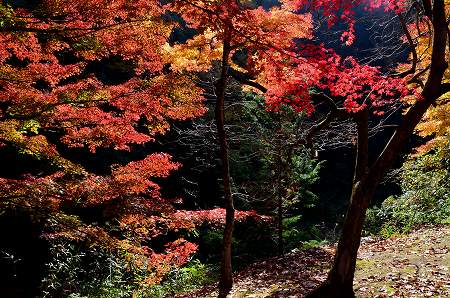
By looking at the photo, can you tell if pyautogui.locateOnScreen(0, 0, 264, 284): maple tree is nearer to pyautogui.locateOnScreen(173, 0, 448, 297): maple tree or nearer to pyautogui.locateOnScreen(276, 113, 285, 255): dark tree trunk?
pyautogui.locateOnScreen(173, 0, 448, 297): maple tree

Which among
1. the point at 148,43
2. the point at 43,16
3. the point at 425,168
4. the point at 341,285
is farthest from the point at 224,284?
the point at 425,168

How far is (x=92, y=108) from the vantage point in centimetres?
588

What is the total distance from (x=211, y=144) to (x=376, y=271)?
15.7 feet

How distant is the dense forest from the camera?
16.9 feet

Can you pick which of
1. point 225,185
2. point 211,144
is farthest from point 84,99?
point 211,144

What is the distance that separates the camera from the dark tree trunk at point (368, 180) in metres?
5.52

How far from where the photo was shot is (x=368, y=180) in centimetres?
582

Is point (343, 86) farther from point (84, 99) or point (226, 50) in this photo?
point (84, 99)

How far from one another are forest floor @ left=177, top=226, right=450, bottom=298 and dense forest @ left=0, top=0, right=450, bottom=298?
50mm

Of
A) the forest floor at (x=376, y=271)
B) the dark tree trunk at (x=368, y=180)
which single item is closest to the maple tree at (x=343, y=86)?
the dark tree trunk at (x=368, y=180)

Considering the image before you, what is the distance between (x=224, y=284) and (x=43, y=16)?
6219mm

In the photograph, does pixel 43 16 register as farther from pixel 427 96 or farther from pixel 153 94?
pixel 427 96

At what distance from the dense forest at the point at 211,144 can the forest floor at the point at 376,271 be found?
0.05m

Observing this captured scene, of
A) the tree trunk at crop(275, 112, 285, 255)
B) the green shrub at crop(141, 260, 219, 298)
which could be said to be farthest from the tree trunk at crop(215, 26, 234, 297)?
the tree trunk at crop(275, 112, 285, 255)
